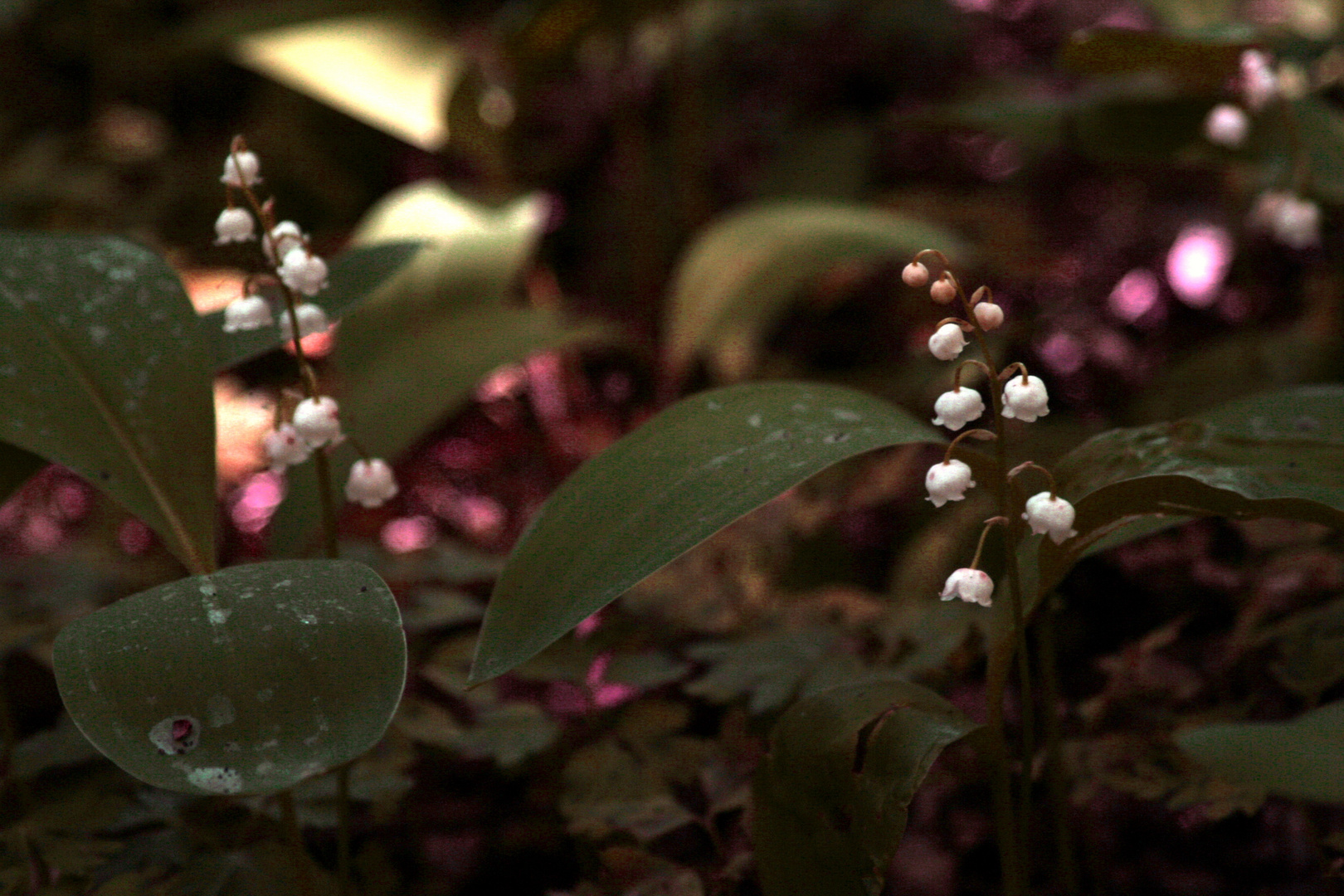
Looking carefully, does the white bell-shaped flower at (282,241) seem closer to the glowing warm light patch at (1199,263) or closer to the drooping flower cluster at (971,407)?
the drooping flower cluster at (971,407)

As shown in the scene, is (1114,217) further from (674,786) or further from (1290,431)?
(674,786)

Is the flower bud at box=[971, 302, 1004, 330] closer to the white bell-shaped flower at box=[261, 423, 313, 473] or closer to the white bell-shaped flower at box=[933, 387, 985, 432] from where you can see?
the white bell-shaped flower at box=[933, 387, 985, 432]

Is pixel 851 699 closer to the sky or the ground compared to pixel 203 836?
closer to the sky

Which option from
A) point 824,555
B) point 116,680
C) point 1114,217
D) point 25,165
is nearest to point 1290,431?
point 824,555

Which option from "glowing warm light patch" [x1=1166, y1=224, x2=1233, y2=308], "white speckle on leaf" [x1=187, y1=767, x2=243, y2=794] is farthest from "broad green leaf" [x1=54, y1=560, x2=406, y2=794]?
"glowing warm light patch" [x1=1166, y1=224, x2=1233, y2=308]

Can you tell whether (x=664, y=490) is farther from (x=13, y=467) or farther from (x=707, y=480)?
(x=13, y=467)

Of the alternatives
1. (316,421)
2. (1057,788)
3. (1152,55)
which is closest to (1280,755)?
(1057,788)
